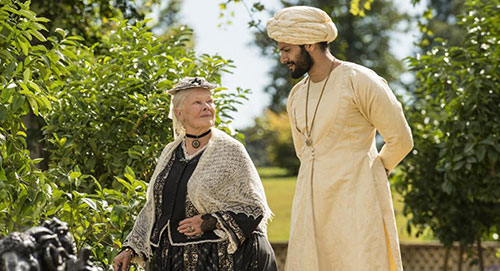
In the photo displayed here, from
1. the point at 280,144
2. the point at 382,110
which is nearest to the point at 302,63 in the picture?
the point at 382,110

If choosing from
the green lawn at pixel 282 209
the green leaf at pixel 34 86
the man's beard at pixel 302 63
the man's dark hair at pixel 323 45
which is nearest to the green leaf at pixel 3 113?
the green leaf at pixel 34 86

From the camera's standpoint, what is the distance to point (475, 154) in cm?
611

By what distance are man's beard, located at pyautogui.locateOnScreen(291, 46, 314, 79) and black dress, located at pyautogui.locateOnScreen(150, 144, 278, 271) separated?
0.55 m

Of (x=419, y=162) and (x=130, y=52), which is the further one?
(x=419, y=162)

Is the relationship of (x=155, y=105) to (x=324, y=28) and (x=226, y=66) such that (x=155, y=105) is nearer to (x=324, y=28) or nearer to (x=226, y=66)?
(x=226, y=66)

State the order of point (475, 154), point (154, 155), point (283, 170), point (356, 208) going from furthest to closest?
point (283, 170)
point (475, 154)
point (154, 155)
point (356, 208)

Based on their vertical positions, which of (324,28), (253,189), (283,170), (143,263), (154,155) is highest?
(283,170)

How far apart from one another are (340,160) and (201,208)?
1.99ft

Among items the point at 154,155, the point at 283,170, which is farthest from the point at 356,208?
the point at 283,170

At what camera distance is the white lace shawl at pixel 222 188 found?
3553 millimetres

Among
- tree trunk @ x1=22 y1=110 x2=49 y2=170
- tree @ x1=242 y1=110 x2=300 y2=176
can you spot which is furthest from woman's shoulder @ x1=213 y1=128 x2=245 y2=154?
tree @ x1=242 y1=110 x2=300 y2=176

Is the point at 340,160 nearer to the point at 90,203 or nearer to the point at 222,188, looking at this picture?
the point at 222,188

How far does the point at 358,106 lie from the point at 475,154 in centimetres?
290

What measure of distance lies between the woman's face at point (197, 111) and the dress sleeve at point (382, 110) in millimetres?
623
